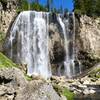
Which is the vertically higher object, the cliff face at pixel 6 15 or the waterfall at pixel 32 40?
the cliff face at pixel 6 15

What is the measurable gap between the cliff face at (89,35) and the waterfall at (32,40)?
9.50m

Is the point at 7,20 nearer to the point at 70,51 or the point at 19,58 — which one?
the point at 19,58

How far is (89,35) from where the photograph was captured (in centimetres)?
9088

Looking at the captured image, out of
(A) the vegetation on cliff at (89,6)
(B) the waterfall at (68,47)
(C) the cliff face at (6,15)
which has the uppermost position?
(A) the vegetation on cliff at (89,6)

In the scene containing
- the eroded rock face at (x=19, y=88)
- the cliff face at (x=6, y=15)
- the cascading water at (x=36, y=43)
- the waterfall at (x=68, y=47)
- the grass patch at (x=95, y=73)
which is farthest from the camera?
the waterfall at (x=68, y=47)

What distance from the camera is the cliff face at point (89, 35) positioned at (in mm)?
88938

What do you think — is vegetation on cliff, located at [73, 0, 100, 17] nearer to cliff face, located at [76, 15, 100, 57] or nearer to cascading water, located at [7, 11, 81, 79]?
cliff face, located at [76, 15, 100, 57]

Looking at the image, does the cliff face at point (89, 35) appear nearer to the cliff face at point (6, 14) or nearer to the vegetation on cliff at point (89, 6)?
the vegetation on cliff at point (89, 6)

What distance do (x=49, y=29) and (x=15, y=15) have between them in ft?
29.8

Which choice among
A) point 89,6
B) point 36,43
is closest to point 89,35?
point 36,43

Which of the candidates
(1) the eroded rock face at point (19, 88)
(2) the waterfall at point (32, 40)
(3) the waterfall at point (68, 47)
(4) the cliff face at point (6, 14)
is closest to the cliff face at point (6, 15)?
(4) the cliff face at point (6, 14)

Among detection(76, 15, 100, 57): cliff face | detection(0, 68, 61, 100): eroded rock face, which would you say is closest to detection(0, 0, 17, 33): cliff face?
detection(76, 15, 100, 57): cliff face

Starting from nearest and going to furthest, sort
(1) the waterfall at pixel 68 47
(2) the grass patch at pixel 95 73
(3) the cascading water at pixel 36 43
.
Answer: (2) the grass patch at pixel 95 73 < (3) the cascading water at pixel 36 43 < (1) the waterfall at pixel 68 47

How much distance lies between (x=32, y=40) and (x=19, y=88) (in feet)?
217
